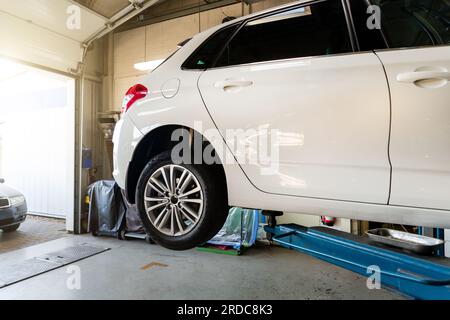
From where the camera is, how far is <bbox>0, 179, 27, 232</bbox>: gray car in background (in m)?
4.45

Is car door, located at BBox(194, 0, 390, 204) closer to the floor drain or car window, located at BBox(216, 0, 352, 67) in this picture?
car window, located at BBox(216, 0, 352, 67)

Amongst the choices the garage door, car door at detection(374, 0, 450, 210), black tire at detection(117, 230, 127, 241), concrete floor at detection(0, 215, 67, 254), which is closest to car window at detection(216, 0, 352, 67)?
car door at detection(374, 0, 450, 210)

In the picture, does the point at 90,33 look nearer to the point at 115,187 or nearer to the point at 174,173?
the point at 115,187

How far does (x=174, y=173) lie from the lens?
1544 mm

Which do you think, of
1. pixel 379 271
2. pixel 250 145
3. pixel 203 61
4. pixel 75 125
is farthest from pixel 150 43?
pixel 379 271

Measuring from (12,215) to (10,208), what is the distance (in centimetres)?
11

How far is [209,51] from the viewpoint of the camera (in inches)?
59.7

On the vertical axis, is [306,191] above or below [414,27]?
below

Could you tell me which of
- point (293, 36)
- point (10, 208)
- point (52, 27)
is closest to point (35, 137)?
point (10, 208)

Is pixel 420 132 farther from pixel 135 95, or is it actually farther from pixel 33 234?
pixel 33 234

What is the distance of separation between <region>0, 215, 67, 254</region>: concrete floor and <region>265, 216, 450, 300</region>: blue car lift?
13.4 feet

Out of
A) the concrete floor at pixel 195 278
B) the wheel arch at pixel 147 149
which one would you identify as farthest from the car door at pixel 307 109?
the concrete floor at pixel 195 278
